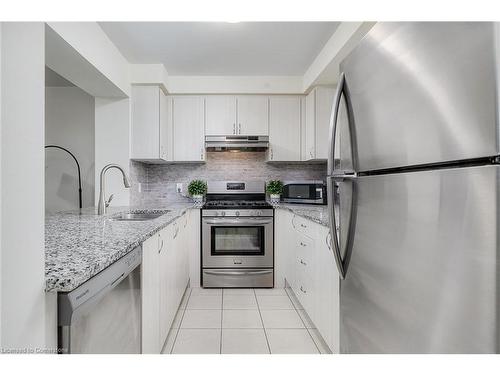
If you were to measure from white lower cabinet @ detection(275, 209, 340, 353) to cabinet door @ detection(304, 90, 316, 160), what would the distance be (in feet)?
2.60

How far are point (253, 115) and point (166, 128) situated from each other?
1.04 metres

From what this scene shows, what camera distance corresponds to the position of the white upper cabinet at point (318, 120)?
124 inches

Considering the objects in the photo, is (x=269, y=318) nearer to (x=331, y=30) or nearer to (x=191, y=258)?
(x=191, y=258)

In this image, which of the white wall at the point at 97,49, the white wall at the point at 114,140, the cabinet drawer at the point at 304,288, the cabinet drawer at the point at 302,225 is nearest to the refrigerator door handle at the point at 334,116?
the cabinet drawer at the point at 302,225

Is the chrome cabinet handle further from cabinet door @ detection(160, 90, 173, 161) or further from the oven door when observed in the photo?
cabinet door @ detection(160, 90, 173, 161)

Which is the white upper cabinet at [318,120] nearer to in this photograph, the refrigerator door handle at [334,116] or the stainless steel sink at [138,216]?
the stainless steel sink at [138,216]

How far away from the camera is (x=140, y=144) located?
3064 millimetres

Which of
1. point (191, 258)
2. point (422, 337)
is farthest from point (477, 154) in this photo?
point (191, 258)

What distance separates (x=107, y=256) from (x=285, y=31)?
220 cm

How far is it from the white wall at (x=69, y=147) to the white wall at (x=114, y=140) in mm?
549

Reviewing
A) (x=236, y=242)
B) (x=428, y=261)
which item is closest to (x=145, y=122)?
(x=236, y=242)

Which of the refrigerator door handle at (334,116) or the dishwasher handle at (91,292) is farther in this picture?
the refrigerator door handle at (334,116)

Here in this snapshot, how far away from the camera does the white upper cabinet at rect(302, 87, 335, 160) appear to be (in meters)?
3.14
